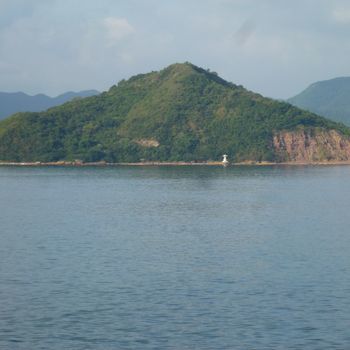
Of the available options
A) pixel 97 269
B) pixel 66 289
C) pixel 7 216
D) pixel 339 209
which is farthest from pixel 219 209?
pixel 66 289

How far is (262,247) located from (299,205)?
38008 millimetres

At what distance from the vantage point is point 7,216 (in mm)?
79500

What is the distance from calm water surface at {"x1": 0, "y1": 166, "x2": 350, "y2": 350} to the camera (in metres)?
32.8

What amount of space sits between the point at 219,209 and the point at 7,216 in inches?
884

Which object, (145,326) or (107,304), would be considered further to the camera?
(107,304)

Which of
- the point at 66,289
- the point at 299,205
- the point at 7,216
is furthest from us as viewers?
the point at 299,205

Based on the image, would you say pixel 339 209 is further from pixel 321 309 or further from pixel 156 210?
pixel 321 309

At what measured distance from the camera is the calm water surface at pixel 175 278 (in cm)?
3284

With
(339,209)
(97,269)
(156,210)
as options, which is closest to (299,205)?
(339,209)

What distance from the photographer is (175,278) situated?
4400cm

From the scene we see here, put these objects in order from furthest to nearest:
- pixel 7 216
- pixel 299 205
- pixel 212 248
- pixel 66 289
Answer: pixel 299 205 < pixel 7 216 < pixel 212 248 < pixel 66 289

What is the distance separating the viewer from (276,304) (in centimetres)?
3762

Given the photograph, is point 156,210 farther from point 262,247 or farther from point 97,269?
point 97,269

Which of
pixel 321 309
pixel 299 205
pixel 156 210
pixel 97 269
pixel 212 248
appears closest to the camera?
pixel 321 309
